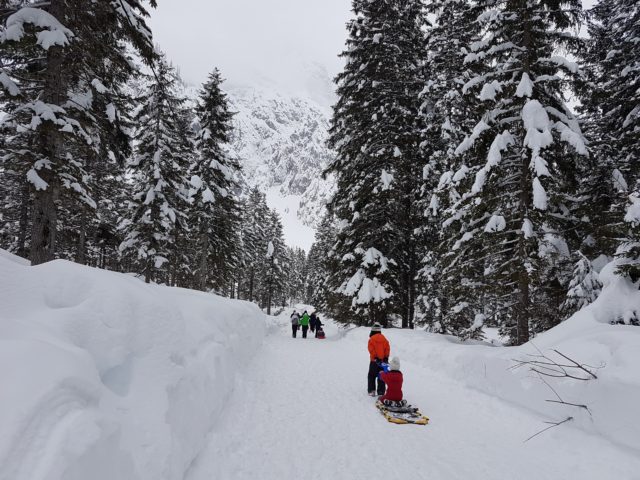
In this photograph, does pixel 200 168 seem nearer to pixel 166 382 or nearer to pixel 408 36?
pixel 408 36

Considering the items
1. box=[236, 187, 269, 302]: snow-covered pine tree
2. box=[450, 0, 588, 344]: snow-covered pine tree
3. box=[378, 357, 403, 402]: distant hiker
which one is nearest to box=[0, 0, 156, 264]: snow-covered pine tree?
box=[378, 357, 403, 402]: distant hiker

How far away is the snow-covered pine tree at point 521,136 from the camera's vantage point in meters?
9.74

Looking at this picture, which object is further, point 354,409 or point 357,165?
point 357,165

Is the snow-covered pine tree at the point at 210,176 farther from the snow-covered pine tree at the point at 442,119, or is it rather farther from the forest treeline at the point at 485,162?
the snow-covered pine tree at the point at 442,119

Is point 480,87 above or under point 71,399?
above

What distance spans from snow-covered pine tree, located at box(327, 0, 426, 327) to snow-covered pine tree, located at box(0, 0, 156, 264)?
11544mm

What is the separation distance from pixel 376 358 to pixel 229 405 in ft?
12.1

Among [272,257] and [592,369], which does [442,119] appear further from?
[272,257]

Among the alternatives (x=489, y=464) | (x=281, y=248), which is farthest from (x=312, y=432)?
(x=281, y=248)

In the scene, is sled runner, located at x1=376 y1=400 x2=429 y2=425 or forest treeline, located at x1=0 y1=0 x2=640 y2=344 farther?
forest treeline, located at x1=0 y1=0 x2=640 y2=344

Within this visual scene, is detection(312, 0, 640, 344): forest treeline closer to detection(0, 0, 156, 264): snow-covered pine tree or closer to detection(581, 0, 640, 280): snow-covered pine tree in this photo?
detection(581, 0, 640, 280): snow-covered pine tree

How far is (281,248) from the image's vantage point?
51750 millimetres

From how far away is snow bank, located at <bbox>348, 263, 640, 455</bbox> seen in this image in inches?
193

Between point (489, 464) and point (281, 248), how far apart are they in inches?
1876
